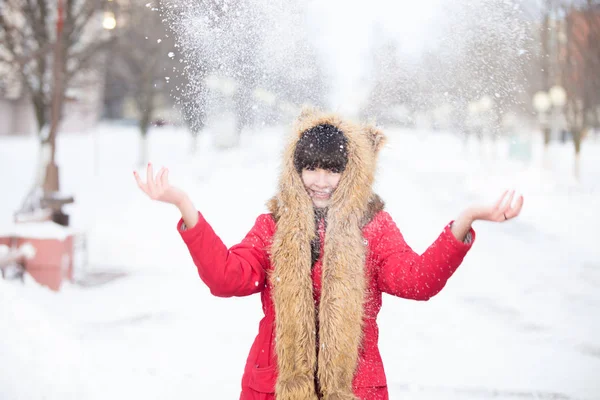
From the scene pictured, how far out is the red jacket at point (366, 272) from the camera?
248cm

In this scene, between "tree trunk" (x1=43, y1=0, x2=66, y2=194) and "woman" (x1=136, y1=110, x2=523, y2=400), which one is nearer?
"woman" (x1=136, y1=110, x2=523, y2=400)

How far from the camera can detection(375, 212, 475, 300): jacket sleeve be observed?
97.8 inches

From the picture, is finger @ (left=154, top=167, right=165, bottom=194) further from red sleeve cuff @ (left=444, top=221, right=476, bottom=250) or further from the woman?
red sleeve cuff @ (left=444, top=221, right=476, bottom=250)

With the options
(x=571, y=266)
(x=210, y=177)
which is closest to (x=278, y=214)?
(x=571, y=266)

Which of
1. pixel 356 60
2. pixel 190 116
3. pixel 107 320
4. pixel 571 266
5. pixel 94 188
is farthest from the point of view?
pixel 94 188

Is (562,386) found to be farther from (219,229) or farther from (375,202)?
(219,229)

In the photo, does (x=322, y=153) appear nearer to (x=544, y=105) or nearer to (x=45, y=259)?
(x=45, y=259)

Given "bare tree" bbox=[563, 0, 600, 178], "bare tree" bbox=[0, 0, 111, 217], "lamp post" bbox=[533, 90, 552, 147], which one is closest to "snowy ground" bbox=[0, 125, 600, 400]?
"bare tree" bbox=[0, 0, 111, 217]

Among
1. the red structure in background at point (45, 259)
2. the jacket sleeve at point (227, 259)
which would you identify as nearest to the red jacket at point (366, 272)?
the jacket sleeve at point (227, 259)

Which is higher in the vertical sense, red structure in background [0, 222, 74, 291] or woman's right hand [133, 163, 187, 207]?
woman's right hand [133, 163, 187, 207]

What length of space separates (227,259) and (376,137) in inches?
38.9

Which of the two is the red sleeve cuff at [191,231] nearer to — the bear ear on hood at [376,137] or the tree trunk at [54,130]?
the bear ear on hood at [376,137]

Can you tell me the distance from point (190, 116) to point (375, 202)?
1342 millimetres

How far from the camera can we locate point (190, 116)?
3.74 m
